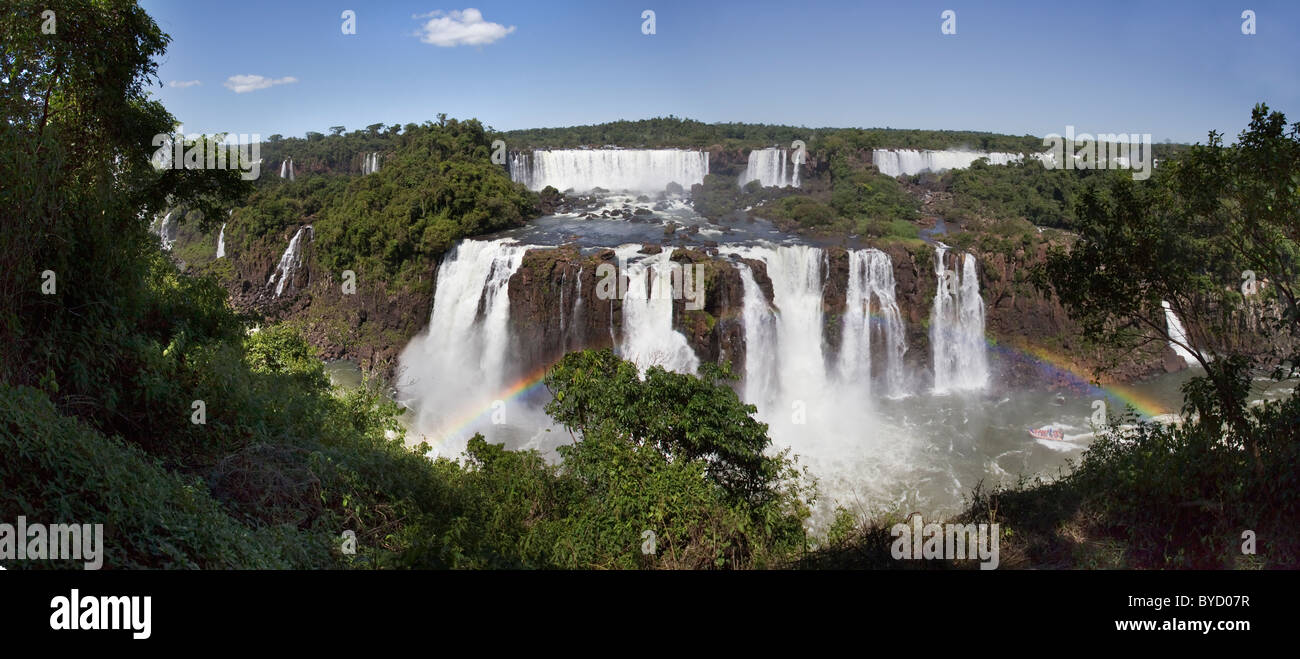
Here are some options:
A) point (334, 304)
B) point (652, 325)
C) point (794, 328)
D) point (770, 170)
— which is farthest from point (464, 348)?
point (770, 170)

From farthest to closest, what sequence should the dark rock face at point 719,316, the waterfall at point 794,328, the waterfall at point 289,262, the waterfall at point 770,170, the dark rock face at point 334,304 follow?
the waterfall at point 770,170, the waterfall at point 289,262, the dark rock face at point 334,304, the waterfall at point 794,328, the dark rock face at point 719,316

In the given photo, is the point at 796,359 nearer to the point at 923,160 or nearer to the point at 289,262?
the point at 289,262

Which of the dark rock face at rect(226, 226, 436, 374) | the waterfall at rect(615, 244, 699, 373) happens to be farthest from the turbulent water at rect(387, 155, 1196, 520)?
the dark rock face at rect(226, 226, 436, 374)

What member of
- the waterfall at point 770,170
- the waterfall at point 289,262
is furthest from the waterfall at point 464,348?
the waterfall at point 770,170

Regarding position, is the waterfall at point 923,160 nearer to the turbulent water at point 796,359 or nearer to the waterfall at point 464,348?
the turbulent water at point 796,359

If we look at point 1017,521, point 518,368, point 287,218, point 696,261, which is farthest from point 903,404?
point 287,218

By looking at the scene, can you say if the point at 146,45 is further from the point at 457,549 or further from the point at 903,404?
the point at 903,404
